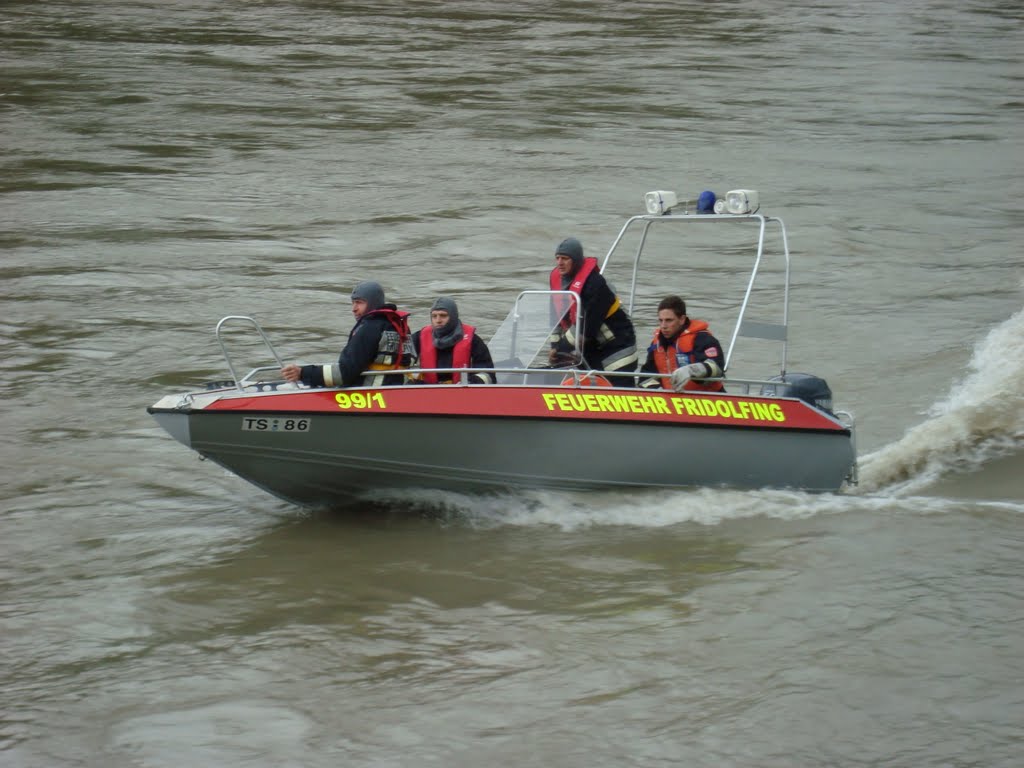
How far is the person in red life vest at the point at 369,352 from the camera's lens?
7.20m

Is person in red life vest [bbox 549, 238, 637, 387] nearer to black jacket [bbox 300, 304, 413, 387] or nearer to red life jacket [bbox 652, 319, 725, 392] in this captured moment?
red life jacket [bbox 652, 319, 725, 392]

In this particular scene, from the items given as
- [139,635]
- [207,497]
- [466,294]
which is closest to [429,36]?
[466,294]

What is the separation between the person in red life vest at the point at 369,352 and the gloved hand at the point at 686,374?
142cm

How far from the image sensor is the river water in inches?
232

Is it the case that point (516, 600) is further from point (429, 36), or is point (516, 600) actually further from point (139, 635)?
point (429, 36)

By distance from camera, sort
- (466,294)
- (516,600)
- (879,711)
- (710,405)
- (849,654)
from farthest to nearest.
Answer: (466,294)
(710,405)
(516,600)
(849,654)
(879,711)

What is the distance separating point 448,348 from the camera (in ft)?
24.5

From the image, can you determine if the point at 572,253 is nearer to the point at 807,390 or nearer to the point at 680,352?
the point at 680,352

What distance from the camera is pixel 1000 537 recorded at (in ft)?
25.6

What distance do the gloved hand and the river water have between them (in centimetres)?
71

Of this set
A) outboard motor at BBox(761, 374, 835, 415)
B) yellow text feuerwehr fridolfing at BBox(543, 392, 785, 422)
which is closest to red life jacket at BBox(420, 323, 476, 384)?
yellow text feuerwehr fridolfing at BBox(543, 392, 785, 422)

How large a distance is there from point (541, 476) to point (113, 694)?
2530mm

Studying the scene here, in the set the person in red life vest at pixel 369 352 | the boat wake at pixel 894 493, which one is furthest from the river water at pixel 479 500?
the person in red life vest at pixel 369 352

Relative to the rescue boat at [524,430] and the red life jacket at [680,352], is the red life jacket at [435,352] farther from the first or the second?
the red life jacket at [680,352]
